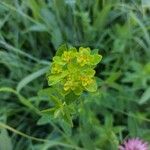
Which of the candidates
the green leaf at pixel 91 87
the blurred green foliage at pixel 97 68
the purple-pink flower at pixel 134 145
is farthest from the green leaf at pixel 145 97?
the green leaf at pixel 91 87

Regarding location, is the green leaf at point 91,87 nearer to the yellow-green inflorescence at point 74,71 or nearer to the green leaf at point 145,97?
the yellow-green inflorescence at point 74,71

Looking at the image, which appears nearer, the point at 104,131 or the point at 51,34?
the point at 104,131

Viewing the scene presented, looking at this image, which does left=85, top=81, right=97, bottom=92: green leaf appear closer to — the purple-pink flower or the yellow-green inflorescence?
the yellow-green inflorescence

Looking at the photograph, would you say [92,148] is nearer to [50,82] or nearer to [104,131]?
[104,131]

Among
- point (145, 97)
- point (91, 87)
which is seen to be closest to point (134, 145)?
point (145, 97)

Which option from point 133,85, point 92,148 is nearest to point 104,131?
point 92,148

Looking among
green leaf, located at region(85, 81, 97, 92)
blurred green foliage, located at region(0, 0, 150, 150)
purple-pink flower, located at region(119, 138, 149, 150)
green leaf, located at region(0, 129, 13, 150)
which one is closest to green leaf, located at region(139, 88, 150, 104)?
blurred green foliage, located at region(0, 0, 150, 150)

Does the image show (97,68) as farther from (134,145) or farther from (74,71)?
(74,71)
